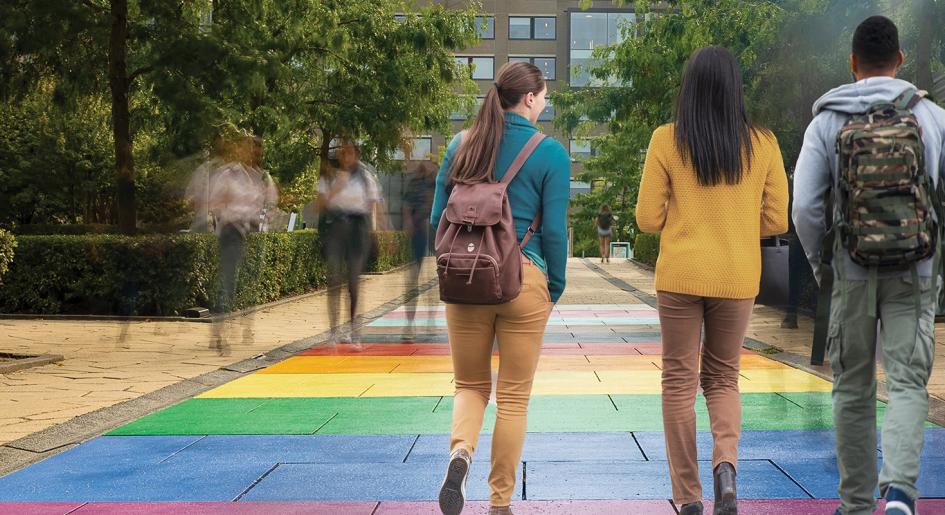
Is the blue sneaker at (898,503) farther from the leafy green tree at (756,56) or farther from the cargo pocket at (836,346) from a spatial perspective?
the leafy green tree at (756,56)

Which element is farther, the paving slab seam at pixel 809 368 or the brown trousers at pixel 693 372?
the paving slab seam at pixel 809 368

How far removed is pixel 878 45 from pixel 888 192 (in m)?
0.59

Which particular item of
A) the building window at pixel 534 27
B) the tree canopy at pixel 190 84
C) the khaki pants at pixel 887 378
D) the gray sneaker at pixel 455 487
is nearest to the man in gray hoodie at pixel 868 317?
the khaki pants at pixel 887 378

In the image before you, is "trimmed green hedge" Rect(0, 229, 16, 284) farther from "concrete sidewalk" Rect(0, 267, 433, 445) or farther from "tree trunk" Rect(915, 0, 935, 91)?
"tree trunk" Rect(915, 0, 935, 91)

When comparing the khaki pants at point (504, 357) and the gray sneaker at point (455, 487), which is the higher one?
the khaki pants at point (504, 357)

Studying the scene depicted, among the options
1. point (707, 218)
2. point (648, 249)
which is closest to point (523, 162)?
point (707, 218)

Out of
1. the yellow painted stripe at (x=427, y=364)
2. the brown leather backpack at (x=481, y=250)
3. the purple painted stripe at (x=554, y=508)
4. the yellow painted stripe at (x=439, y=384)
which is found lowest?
the yellow painted stripe at (x=427, y=364)

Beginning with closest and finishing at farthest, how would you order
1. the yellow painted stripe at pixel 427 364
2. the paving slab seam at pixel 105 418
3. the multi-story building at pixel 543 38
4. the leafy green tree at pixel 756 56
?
the paving slab seam at pixel 105 418
the yellow painted stripe at pixel 427 364
the leafy green tree at pixel 756 56
the multi-story building at pixel 543 38

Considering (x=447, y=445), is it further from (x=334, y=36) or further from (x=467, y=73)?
(x=467, y=73)

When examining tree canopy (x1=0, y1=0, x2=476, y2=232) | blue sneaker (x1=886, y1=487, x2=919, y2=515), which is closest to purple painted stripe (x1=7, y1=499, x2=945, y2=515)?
blue sneaker (x1=886, y1=487, x2=919, y2=515)

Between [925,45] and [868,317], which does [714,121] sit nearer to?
[868,317]

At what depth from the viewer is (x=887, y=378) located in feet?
12.3

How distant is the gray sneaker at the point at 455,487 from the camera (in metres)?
3.69

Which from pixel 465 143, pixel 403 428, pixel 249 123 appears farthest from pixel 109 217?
pixel 465 143
